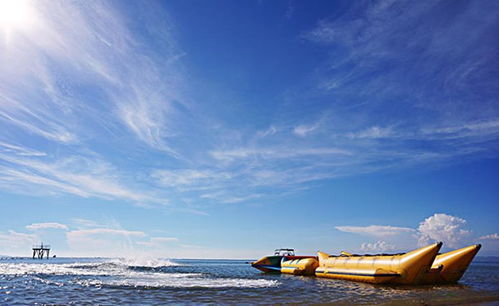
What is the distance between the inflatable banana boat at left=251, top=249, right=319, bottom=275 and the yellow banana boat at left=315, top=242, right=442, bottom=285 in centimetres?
856

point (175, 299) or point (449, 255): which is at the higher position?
point (449, 255)

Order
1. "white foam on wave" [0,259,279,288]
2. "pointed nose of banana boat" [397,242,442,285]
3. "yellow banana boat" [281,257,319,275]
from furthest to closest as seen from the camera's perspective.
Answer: "yellow banana boat" [281,257,319,275], "white foam on wave" [0,259,279,288], "pointed nose of banana boat" [397,242,442,285]

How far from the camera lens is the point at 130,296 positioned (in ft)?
65.3

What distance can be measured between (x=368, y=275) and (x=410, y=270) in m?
2.99

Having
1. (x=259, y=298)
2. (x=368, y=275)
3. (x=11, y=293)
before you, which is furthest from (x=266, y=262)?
(x=11, y=293)

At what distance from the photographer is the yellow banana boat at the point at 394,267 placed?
22.7m

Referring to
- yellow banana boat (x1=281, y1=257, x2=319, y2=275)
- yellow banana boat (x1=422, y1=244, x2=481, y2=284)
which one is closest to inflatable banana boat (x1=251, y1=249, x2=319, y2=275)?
yellow banana boat (x1=281, y1=257, x2=319, y2=275)

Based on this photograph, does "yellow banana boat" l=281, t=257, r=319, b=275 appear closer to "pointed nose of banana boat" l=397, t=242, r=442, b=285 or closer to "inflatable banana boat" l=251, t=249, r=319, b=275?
"inflatable banana boat" l=251, t=249, r=319, b=275

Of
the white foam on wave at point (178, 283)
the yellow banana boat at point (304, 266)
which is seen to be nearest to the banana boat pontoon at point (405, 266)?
the yellow banana boat at point (304, 266)

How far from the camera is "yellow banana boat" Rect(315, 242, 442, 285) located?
22.7 metres

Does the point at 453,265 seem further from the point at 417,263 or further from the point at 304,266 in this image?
the point at 304,266

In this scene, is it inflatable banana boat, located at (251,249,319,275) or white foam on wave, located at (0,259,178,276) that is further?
white foam on wave, located at (0,259,178,276)

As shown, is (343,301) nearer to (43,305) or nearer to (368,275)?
(368,275)

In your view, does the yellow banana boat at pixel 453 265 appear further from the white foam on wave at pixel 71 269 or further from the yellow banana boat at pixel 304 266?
the white foam on wave at pixel 71 269
